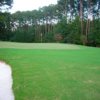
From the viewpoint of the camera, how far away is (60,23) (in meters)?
44.7

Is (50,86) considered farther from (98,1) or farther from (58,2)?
(58,2)

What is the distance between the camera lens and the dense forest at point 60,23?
133 ft

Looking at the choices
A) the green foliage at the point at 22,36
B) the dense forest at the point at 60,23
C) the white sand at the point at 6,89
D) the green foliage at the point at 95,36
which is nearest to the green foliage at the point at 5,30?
the dense forest at the point at 60,23

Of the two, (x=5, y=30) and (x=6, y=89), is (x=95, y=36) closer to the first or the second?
(x=5, y=30)

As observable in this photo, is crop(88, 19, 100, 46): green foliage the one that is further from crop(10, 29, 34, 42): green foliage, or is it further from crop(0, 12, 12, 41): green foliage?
crop(10, 29, 34, 42): green foliage

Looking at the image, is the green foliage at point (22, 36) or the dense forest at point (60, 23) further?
the green foliage at point (22, 36)

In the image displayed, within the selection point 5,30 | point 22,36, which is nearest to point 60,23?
point 22,36

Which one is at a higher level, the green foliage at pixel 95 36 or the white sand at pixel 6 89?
the green foliage at pixel 95 36

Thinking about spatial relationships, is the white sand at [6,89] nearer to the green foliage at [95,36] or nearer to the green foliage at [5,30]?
the green foliage at [95,36]

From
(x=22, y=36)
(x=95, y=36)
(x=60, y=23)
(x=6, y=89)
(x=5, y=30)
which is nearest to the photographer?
(x=6, y=89)

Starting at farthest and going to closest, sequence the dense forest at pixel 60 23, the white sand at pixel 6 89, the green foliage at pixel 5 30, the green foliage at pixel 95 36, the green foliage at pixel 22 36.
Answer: the green foliage at pixel 22 36, the green foliage at pixel 5 30, the dense forest at pixel 60 23, the green foliage at pixel 95 36, the white sand at pixel 6 89

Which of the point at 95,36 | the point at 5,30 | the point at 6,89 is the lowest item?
the point at 6,89

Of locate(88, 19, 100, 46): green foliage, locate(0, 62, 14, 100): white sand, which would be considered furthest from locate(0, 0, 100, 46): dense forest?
locate(0, 62, 14, 100): white sand

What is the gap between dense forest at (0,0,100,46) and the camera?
1598 inches
